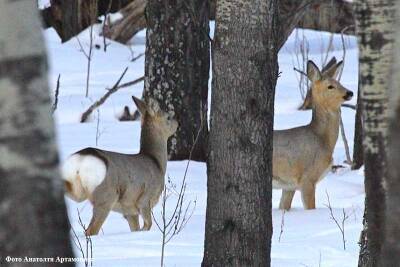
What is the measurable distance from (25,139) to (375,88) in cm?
185

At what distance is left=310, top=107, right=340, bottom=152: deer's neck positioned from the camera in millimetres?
11016

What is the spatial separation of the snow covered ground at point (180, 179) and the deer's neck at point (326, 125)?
1.59 ft

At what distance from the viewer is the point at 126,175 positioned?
9.14m

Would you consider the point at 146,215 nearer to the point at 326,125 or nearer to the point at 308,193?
the point at 308,193

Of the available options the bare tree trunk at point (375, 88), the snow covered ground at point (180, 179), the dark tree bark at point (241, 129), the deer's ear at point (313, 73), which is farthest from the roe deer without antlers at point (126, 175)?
the bare tree trunk at point (375, 88)

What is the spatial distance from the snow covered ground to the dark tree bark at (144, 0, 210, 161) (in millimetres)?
303

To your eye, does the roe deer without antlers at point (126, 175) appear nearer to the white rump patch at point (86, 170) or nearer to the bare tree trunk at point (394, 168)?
the white rump patch at point (86, 170)

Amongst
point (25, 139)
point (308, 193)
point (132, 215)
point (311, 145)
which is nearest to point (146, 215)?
point (132, 215)

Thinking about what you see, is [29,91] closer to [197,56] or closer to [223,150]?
[223,150]

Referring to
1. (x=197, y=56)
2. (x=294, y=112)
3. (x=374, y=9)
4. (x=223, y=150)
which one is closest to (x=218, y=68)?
(x=223, y=150)

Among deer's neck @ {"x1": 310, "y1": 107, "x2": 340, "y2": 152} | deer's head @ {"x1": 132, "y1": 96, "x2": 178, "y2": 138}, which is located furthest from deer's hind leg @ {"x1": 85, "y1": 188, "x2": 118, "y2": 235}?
deer's neck @ {"x1": 310, "y1": 107, "x2": 340, "y2": 152}

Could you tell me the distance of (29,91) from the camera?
293cm

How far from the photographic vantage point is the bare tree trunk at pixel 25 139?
2.90 m

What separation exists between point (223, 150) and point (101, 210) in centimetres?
338
